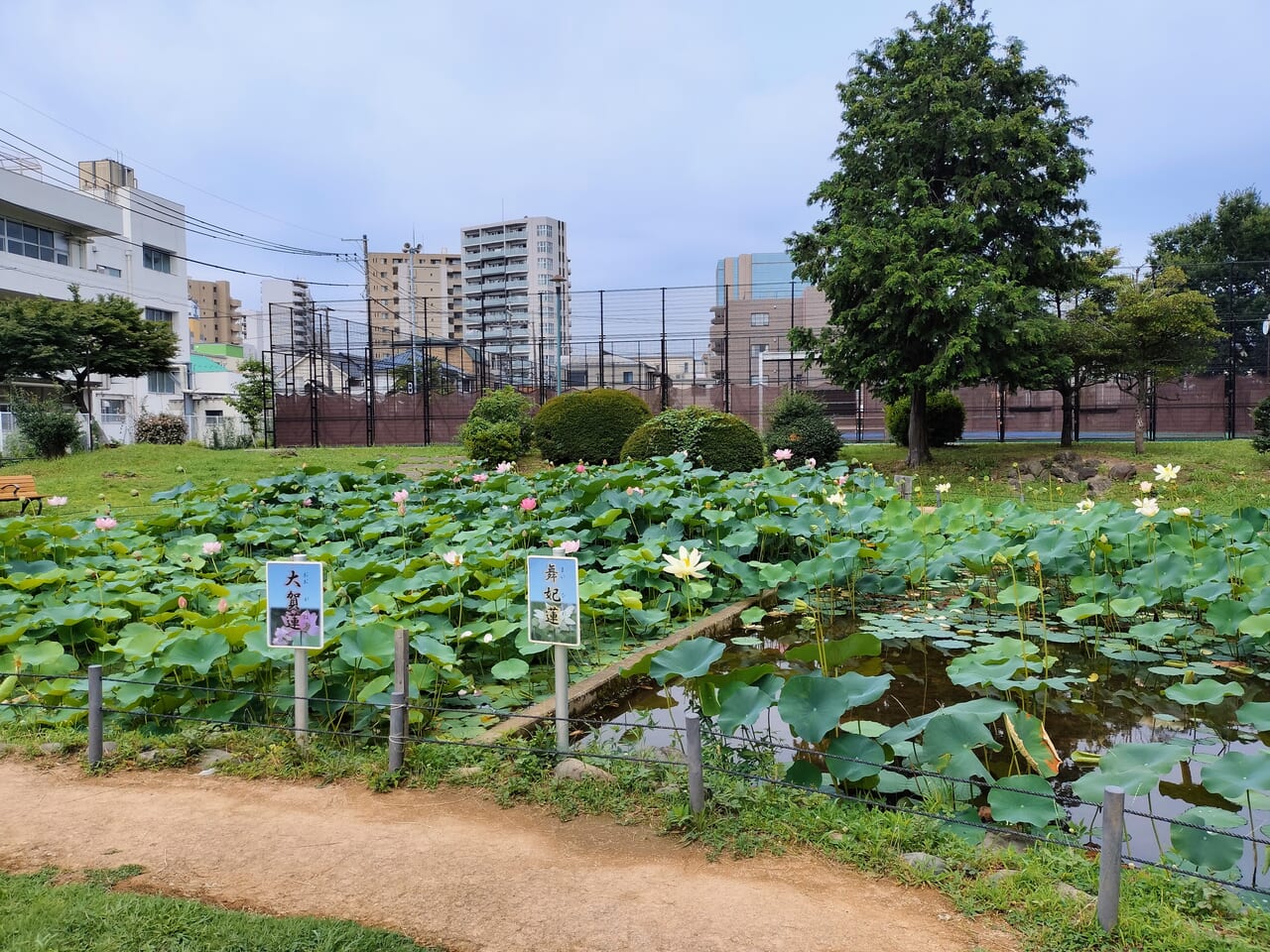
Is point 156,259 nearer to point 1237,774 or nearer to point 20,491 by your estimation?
point 20,491

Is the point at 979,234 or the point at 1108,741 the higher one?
the point at 979,234

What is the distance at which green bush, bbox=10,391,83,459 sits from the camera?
1519cm

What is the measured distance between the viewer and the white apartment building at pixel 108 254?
80.5 feet

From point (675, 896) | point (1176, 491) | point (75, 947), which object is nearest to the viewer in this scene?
point (75, 947)

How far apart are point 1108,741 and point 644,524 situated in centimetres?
371

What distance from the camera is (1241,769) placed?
2.24m

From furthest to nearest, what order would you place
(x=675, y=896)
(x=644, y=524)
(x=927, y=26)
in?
(x=927, y=26) → (x=644, y=524) → (x=675, y=896)

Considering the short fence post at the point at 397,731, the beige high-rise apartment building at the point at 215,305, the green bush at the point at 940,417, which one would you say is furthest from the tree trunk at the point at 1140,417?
the beige high-rise apartment building at the point at 215,305

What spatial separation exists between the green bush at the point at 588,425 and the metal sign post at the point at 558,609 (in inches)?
400

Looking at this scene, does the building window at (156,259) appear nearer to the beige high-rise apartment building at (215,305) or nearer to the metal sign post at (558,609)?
the metal sign post at (558,609)

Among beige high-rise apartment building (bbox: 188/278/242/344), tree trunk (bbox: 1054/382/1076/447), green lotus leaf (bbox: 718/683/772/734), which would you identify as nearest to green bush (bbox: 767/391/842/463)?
tree trunk (bbox: 1054/382/1076/447)

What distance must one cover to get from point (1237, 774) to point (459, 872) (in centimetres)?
211

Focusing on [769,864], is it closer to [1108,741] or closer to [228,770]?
[1108,741]

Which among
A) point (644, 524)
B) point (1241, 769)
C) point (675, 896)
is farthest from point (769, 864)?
point (644, 524)
